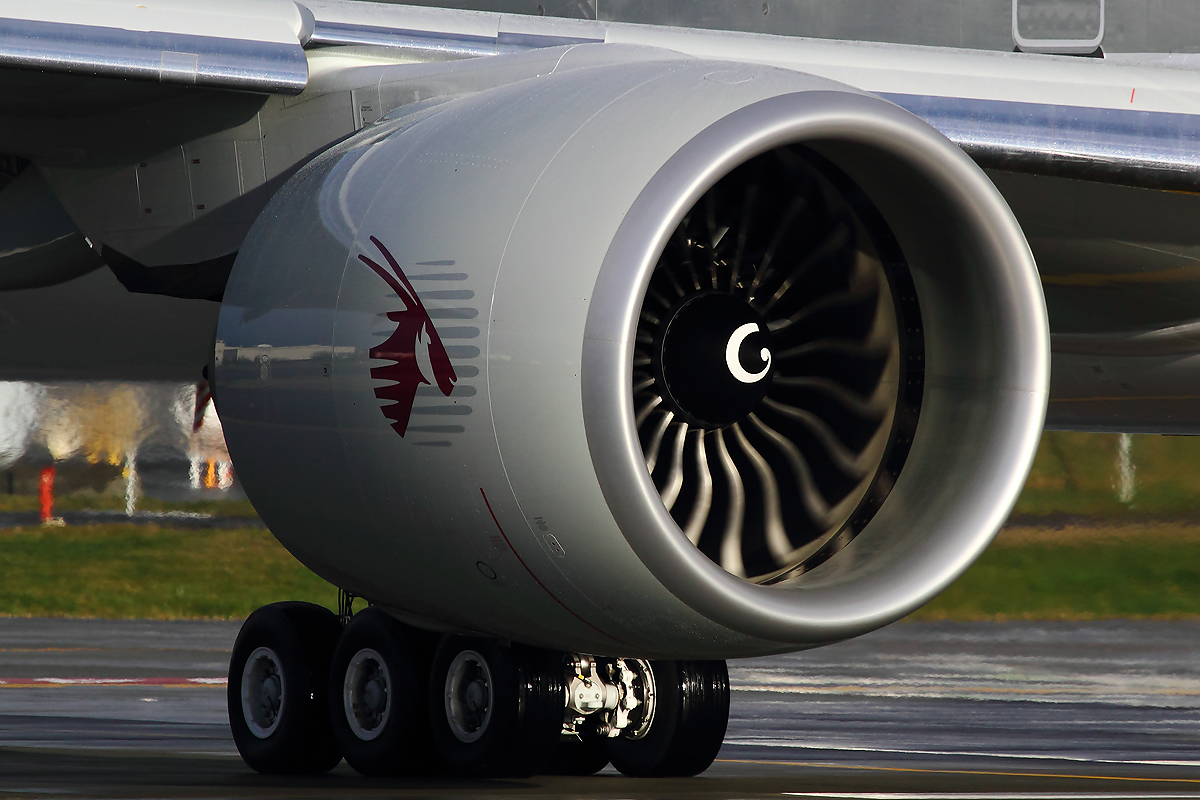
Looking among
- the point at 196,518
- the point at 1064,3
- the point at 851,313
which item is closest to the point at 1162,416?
the point at 1064,3

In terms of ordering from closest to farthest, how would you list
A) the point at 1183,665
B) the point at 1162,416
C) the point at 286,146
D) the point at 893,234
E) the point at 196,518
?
the point at 893,234
the point at 286,146
the point at 1162,416
the point at 1183,665
the point at 196,518

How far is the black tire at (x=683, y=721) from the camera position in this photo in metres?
6.23

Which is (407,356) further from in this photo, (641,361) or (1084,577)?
(1084,577)

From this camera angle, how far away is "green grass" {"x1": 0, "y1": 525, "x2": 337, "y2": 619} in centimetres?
1623

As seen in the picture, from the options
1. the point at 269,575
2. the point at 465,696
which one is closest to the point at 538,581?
the point at 465,696

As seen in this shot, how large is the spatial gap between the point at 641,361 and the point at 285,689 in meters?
2.39

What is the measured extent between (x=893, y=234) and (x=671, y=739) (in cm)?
230

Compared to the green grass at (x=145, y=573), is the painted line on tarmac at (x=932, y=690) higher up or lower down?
lower down

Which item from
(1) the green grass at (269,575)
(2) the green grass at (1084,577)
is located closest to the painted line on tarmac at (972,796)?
(2) the green grass at (1084,577)

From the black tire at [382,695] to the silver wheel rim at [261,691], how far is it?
0.33m

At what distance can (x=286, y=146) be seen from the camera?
529 cm

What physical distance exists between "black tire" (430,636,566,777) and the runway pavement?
0.09 metres

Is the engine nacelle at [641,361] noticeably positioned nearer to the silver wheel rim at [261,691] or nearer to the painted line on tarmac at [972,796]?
the painted line on tarmac at [972,796]

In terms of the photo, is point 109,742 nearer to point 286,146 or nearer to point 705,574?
point 286,146
